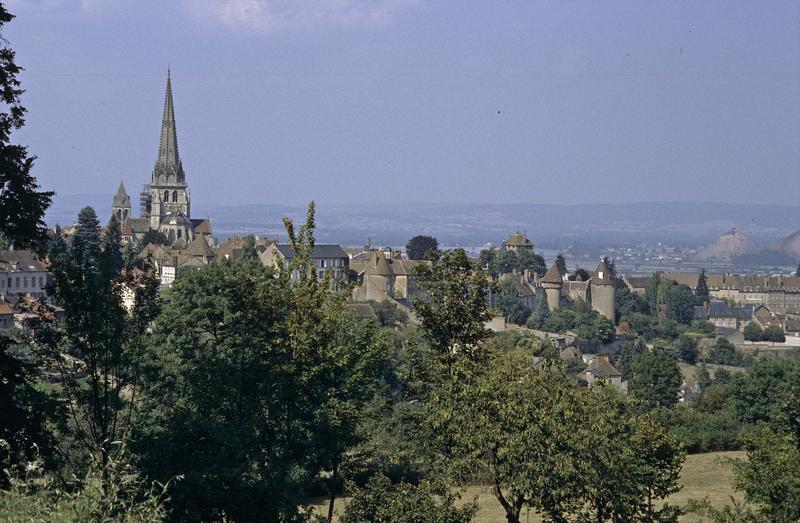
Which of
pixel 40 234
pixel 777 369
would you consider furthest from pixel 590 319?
pixel 40 234

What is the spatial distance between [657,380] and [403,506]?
4370cm

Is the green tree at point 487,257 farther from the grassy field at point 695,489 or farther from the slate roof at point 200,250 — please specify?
the slate roof at point 200,250

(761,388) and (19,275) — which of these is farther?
(19,275)

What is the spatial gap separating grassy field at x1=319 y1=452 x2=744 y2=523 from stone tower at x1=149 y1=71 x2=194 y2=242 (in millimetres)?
112886

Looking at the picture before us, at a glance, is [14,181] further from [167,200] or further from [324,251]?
[167,200]

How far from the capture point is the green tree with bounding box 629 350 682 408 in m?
57.2

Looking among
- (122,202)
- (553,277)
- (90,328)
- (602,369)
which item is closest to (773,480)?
(90,328)

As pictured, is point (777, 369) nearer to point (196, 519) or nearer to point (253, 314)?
point (253, 314)

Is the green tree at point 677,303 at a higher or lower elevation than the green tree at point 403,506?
lower

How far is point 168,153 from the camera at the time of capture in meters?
160

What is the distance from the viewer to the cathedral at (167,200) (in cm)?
13612

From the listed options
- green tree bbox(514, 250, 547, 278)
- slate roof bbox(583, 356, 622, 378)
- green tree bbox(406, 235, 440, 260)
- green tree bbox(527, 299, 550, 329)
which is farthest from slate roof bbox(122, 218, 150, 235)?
slate roof bbox(583, 356, 622, 378)

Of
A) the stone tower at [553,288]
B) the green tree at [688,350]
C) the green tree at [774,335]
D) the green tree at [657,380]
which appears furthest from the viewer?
the stone tower at [553,288]

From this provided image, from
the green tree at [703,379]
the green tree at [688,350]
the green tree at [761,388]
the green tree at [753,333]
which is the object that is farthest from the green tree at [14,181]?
the green tree at [753,333]
